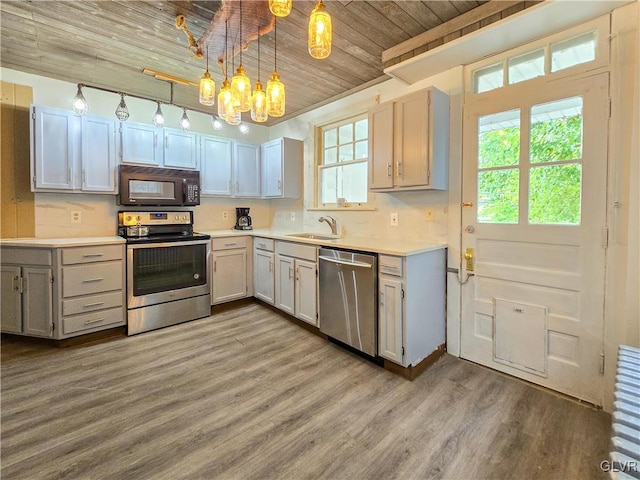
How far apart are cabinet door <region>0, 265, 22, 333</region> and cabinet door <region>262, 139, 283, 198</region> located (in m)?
2.75

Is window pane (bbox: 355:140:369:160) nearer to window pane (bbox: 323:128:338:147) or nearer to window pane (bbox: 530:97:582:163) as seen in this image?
window pane (bbox: 323:128:338:147)

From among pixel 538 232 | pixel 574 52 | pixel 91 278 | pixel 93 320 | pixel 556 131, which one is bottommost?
pixel 93 320

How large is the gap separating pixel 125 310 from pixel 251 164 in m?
2.44

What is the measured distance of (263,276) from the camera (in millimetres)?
3789

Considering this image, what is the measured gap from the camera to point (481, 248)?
2383 millimetres

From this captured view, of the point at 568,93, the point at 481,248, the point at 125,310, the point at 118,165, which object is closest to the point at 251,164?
the point at 118,165

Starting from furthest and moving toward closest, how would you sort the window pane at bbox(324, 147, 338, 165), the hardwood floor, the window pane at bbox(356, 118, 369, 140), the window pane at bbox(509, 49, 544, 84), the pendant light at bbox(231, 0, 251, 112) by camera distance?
1. the window pane at bbox(324, 147, 338, 165)
2. the window pane at bbox(356, 118, 369, 140)
3. the window pane at bbox(509, 49, 544, 84)
4. the pendant light at bbox(231, 0, 251, 112)
5. the hardwood floor

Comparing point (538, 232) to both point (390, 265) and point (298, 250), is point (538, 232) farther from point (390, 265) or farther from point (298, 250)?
point (298, 250)

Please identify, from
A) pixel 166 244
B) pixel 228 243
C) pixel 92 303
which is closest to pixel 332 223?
pixel 228 243

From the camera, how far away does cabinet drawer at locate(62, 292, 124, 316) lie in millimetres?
2754

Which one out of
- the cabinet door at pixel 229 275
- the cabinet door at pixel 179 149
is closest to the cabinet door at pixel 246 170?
the cabinet door at pixel 179 149

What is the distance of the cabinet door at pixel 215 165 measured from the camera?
12.7ft

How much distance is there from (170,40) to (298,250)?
214 cm

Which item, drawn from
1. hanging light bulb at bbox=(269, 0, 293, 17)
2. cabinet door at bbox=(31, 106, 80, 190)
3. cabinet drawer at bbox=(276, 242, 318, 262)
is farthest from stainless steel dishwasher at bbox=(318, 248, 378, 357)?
cabinet door at bbox=(31, 106, 80, 190)
